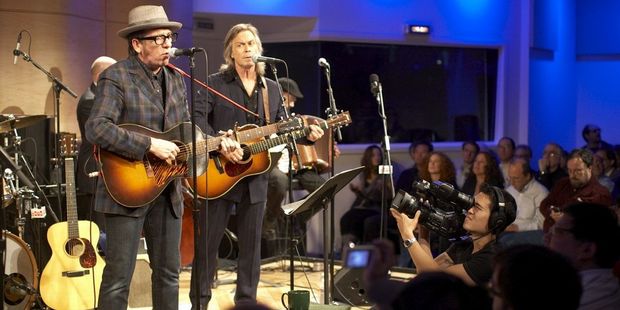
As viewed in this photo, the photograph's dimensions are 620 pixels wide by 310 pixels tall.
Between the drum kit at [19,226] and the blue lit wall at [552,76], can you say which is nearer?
the drum kit at [19,226]

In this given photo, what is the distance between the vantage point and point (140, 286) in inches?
262

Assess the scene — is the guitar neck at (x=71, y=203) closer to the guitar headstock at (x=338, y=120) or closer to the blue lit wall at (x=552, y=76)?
the guitar headstock at (x=338, y=120)

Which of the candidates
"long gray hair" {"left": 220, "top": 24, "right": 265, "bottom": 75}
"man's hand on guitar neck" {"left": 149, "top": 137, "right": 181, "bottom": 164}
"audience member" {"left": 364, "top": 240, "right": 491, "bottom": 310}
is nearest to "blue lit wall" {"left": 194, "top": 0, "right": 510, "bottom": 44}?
"long gray hair" {"left": 220, "top": 24, "right": 265, "bottom": 75}

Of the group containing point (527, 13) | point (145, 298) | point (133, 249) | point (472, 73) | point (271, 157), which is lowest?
point (145, 298)

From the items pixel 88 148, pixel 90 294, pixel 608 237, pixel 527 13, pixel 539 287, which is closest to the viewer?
pixel 539 287

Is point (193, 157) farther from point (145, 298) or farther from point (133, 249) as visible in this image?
point (145, 298)

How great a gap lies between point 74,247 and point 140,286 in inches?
21.4

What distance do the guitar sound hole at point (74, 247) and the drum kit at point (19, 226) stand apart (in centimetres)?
25

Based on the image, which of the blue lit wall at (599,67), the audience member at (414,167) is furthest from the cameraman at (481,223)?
the blue lit wall at (599,67)

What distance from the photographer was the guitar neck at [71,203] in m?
6.46

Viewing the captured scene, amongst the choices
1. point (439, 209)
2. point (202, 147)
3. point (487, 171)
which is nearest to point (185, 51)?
point (202, 147)

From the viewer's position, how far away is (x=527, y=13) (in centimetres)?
1252

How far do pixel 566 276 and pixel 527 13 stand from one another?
1037 centimetres

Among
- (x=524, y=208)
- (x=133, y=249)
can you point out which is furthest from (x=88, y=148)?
(x=524, y=208)
